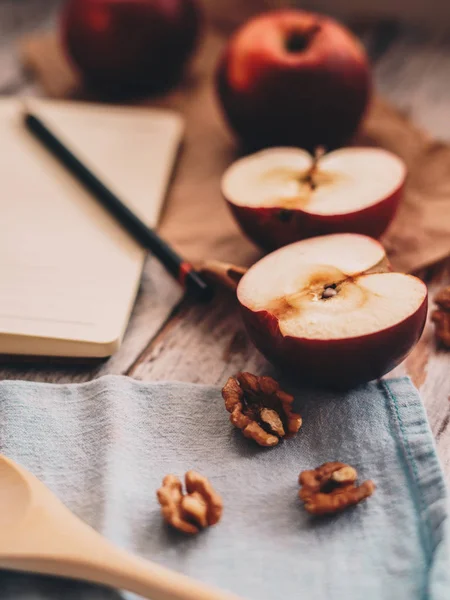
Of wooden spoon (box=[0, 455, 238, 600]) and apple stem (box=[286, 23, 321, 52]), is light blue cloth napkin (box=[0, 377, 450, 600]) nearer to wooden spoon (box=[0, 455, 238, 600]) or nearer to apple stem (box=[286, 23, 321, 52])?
wooden spoon (box=[0, 455, 238, 600])

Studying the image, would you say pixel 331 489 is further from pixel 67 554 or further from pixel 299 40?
pixel 299 40

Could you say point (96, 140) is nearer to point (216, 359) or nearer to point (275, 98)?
point (275, 98)

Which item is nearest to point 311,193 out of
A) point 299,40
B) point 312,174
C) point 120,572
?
point 312,174

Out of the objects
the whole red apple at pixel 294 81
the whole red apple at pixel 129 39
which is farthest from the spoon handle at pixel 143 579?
the whole red apple at pixel 129 39

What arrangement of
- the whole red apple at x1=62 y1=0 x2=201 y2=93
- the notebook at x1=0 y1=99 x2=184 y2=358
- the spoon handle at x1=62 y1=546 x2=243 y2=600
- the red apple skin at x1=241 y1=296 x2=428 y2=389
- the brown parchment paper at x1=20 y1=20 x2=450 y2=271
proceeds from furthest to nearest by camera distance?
the whole red apple at x1=62 y1=0 x2=201 y2=93 < the brown parchment paper at x1=20 y1=20 x2=450 y2=271 < the notebook at x1=0 y1=99 x2=184 y2=358 < the red apple skin at x1=241 y1=296 x2=428 y2=389 < the spoon handle at x1=62 y1=546 x2=243 y2=600

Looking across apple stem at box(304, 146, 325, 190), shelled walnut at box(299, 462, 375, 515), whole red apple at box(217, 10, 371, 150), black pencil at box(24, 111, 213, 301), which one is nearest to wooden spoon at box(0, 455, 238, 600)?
shelled walnut at box(299, 462, 375, 515)

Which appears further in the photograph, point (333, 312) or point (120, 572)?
point (333, 312)

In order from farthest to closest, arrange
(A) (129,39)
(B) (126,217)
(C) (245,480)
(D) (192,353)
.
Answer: (A) (129,39) → (B) (126,217) → (D) (192,353) → (C) (245,480)

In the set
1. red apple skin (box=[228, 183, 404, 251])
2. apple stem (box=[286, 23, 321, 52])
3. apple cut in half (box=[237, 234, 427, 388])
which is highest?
apple stem (box=[286, 23, 321, 52])
